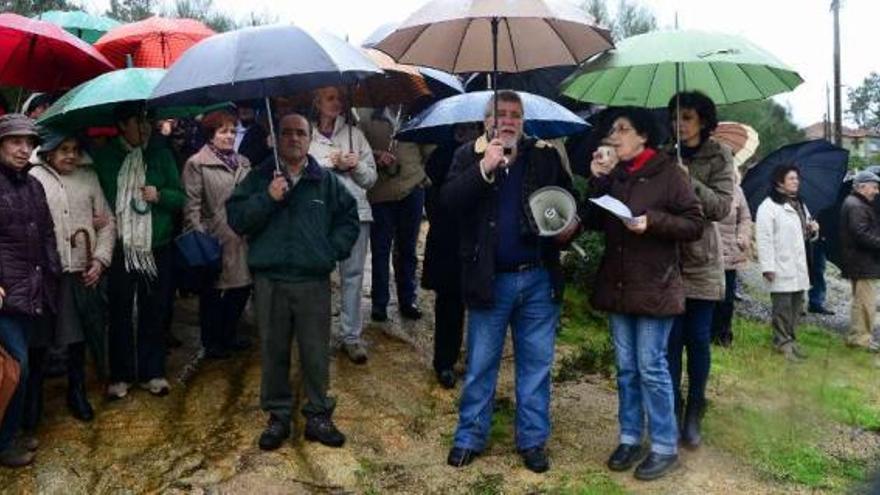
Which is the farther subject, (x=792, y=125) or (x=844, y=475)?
(x=792, y=125)

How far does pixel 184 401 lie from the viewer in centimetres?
508

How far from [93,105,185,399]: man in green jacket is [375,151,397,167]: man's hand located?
1.43 m

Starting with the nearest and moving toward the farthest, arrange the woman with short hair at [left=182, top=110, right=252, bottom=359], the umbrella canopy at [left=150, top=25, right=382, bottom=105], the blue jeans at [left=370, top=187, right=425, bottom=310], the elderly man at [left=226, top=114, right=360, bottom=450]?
the umbrella canopy at [left=150, top=25, right=382, bottom=105]
the elderly man at [left=226, top=114, right=360, bottom=450]
the woman with short hair at [left=182, top=110, right=252, bottom=359]
the blue jeans at [left=370, top=187, right=425, bottom=310]

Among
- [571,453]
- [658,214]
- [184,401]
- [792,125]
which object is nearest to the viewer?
[658,214]

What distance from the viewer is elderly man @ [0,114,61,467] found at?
13.3 ft

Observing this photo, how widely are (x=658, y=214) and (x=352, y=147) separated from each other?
218cm

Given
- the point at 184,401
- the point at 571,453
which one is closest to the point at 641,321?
the point at 571,453

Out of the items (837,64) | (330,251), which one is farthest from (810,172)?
(837,64)

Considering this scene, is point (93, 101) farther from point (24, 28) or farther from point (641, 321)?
point (641, 321)

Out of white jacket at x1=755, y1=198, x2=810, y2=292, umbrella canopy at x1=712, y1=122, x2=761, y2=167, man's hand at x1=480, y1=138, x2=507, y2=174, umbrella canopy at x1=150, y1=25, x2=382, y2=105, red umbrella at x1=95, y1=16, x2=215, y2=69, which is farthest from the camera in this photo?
umbrella canopy at x1=712, y1=122, x2=761, y2=167

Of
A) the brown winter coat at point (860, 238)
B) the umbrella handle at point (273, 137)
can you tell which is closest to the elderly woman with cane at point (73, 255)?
the umbrella handle at point (273, 137)

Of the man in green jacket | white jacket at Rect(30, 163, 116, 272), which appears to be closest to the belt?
the man in green jacket

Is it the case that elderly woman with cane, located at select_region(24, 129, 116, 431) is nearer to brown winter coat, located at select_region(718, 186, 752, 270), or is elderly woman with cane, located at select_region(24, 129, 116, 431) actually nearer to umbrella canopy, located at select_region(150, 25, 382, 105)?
umbrella canopy, located at select_region(150, 25, 382, 105)

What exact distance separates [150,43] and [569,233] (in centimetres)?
345
